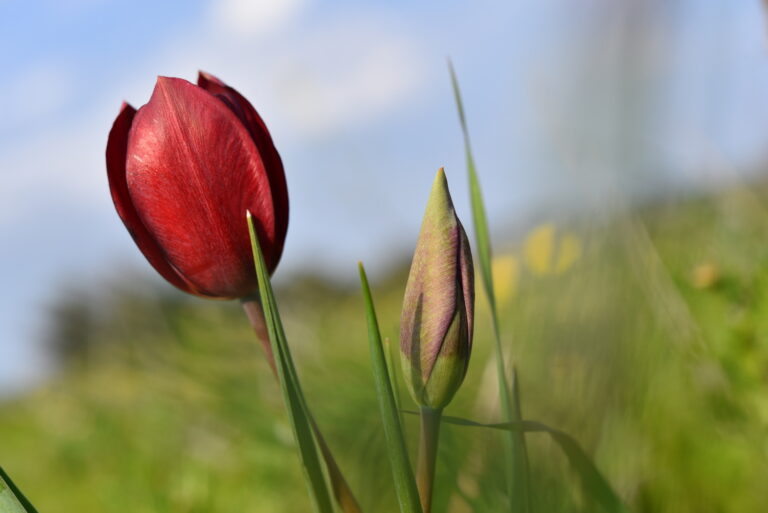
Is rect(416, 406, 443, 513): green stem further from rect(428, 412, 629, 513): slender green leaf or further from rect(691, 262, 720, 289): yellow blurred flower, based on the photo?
rect(691, 262, 720, 289): yellow blurred flower

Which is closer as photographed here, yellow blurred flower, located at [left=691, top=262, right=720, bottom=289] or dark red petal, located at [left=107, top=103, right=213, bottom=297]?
dark red petal, located at [left=107, top=103, right=213, bottom=297]

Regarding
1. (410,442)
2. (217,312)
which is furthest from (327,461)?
(217,312)

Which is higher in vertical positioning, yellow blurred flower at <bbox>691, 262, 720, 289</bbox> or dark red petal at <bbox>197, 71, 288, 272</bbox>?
dark red petal at <bbox>197, 71, 288, 272</bbox>

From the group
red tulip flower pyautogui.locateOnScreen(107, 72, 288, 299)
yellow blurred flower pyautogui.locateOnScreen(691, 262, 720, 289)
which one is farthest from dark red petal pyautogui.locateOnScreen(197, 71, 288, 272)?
yellow blurred flower pyautogui.locateOnScreen(691, 262, 720, 289)

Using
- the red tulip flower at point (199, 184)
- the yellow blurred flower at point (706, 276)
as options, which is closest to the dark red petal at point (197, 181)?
the red tulip flower at point (199, 184)

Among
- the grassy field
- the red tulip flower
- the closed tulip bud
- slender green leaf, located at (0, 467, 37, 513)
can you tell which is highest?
the red tulip flower

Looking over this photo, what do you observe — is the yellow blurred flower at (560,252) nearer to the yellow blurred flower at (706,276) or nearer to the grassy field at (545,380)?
the grassy field at (545,380)

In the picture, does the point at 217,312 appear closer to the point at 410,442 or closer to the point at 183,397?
the point at 183,397
